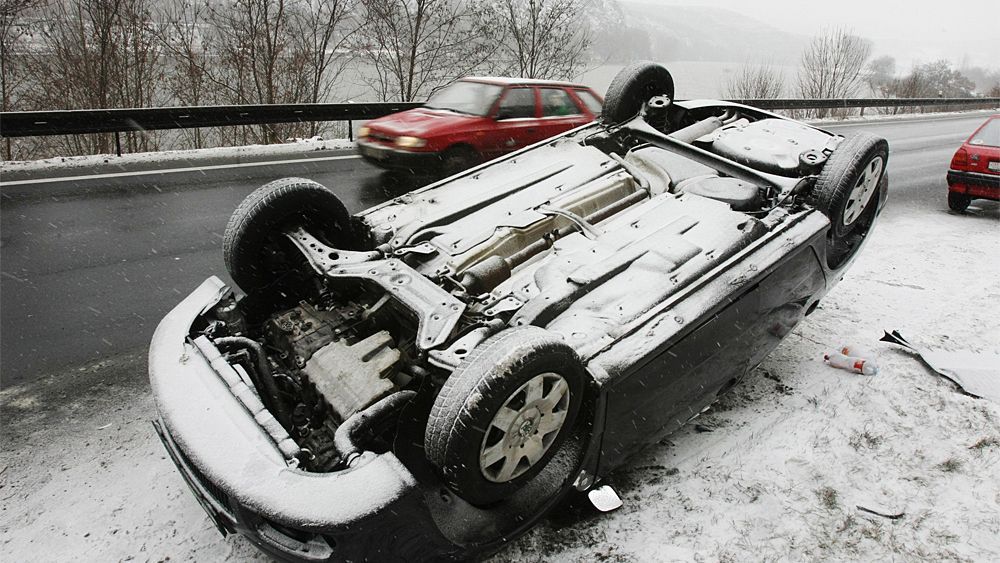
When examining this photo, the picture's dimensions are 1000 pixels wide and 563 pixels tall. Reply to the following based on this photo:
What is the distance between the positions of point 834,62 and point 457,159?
82.9 ft

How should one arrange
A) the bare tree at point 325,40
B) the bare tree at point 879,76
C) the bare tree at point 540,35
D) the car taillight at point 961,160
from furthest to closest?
the bare tree at point 879,76, the bare tree at point 540,35, the bare tree at point 325,40, the car taillight at point 961,160

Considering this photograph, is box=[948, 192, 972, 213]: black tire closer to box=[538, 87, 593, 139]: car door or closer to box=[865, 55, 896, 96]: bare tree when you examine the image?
box=[538, 87, 593, 139]: car door

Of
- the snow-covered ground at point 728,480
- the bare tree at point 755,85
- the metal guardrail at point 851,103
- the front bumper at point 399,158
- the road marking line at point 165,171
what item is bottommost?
the snow-covered ground at point 728,480

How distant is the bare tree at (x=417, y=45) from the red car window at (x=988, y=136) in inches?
444

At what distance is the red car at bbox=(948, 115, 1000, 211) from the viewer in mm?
8320

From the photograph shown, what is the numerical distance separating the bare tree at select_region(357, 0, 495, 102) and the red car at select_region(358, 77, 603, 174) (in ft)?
25.7

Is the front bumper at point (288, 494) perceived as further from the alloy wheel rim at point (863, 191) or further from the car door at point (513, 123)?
the car door at point (513, 123)

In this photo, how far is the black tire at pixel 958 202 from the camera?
8.71 meters

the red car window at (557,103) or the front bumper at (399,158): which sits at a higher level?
the red car window at (557,103)

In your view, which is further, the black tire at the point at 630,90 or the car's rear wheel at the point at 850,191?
the black tire at the point at 630,90

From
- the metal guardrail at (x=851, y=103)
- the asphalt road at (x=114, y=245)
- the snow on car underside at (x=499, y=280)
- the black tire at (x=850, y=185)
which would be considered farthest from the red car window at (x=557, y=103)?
the metal guardrail at (x=851, y=103)

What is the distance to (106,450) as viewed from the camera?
327 cm

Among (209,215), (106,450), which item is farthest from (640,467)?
(209,215)

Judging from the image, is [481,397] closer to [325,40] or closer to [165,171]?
[165,171]
